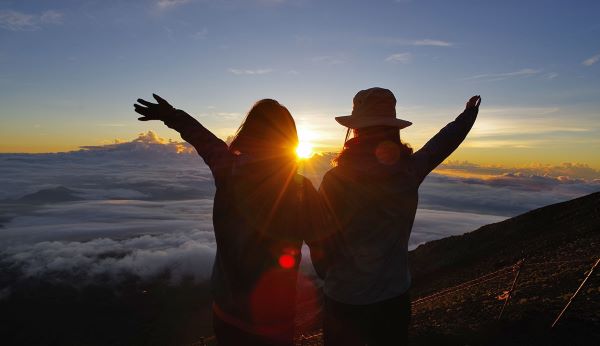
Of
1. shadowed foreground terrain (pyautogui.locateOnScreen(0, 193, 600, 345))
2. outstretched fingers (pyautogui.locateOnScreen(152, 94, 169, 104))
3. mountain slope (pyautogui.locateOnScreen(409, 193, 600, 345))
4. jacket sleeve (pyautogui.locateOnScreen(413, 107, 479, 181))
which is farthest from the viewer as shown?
shadowed foreground terrain (pyautogui.locateOnScreen(0, 193, 600, 345))

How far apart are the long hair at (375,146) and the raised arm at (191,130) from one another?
1.05m

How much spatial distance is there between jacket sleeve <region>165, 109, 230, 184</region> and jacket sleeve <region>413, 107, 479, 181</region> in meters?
1.70

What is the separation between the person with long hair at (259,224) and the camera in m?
3.06

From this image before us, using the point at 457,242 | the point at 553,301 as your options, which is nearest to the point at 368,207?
the point at 553,301

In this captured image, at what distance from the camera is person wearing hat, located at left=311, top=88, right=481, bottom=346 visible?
3.30 metres

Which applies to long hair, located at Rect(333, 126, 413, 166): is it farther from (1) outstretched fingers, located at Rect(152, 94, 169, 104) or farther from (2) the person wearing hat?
(1) outstretched fingers, located at Rect(152, 94, 169, 104)

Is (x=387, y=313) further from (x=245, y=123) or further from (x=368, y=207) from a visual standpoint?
(x=245, y=123)

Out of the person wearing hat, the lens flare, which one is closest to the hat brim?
the person wearing hat

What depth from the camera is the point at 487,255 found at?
134 ft

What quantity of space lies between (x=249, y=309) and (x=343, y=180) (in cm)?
131

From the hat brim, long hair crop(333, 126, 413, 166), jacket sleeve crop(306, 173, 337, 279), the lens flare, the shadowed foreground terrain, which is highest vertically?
the hat brim

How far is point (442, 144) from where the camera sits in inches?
151

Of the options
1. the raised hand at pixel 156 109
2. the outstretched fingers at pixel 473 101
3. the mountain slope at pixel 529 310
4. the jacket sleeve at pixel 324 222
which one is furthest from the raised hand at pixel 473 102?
the mountain slope at pixel 529 310

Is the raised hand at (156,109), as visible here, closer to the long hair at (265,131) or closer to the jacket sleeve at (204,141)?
the jacket sleeve at (204,141)
